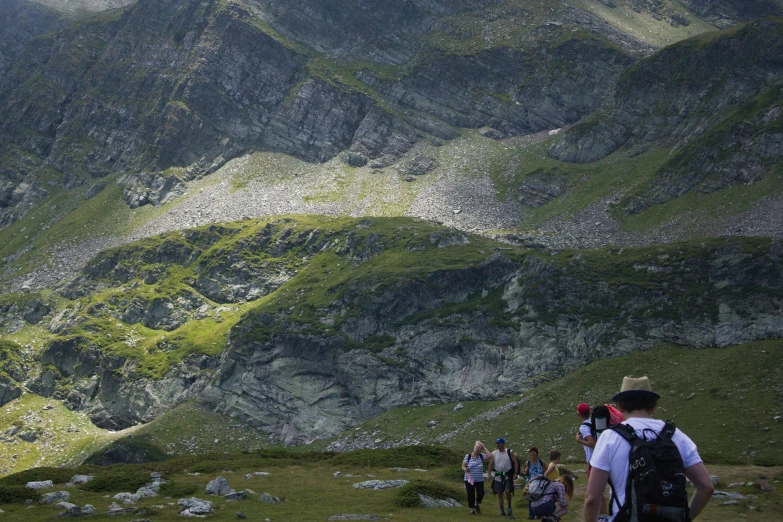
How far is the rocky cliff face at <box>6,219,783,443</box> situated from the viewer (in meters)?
115

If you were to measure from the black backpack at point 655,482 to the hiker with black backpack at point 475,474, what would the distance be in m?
18.2

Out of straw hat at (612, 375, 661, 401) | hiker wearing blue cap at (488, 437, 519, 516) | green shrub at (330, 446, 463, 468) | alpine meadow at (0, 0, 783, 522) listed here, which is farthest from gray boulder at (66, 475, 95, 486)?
straw hat at (612, 375, 661, 401)

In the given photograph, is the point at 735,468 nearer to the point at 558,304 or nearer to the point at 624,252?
the point at 558,304

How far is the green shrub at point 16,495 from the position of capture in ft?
107

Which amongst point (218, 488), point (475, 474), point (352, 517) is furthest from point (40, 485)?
point (475, 474)

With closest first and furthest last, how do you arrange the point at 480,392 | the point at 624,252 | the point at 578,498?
the point at 578,498 < the point at 480,392 < the point at 624,252

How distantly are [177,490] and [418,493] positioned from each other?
11.7 metres

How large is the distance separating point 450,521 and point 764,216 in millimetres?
138795

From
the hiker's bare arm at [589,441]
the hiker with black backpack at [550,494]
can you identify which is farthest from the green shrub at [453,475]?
the hiker's bare arm at [589,441]

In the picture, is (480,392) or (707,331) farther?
(480,392)

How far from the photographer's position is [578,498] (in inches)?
1516

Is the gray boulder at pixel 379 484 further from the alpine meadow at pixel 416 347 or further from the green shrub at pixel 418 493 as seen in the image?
the green shrub at pixel 418 493

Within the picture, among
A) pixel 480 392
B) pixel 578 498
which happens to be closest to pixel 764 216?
pixel 480 392

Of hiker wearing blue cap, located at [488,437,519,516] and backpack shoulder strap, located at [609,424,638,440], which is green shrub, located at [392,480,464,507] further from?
backpack shoulder strap, located at [609,424,638,440]
